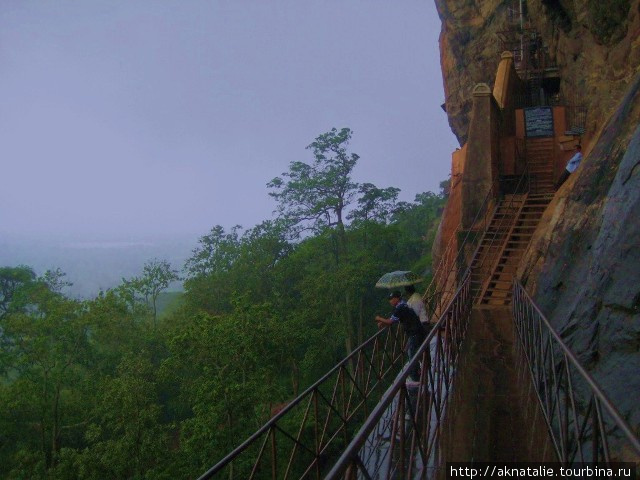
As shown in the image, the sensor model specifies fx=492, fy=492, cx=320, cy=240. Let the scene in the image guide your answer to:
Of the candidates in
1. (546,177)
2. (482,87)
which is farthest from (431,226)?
(482,87)

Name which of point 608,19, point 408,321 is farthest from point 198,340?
point 608,19

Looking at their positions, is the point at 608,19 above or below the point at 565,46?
below

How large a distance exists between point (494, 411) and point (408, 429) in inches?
43.1

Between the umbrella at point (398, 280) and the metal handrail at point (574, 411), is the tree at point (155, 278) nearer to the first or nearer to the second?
the umbrella at point (398, 280)

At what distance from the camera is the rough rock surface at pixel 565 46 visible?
11.8 m

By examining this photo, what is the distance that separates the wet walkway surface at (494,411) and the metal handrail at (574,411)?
245 mm

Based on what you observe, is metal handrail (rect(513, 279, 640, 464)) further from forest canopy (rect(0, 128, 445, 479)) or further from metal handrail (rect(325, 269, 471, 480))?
forest canopy (rect(0, 128, 445, 479))

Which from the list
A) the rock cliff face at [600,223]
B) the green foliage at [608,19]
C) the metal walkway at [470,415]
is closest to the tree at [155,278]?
the rock cliff face at [600,223]

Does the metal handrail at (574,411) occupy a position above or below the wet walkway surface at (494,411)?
above

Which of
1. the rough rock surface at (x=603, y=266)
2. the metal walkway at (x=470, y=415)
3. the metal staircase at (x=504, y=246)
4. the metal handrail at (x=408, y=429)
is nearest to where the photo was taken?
the metal handrail at (x=408, y=429)

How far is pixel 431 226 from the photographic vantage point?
45062 millimetres

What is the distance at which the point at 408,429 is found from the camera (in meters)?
4.83

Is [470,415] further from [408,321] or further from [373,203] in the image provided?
[373,203]

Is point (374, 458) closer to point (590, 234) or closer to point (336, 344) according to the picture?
point (590, 234)
